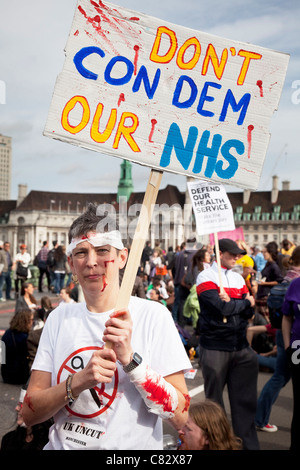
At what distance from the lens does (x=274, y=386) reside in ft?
16.9

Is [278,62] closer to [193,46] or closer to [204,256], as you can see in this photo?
[193,46]

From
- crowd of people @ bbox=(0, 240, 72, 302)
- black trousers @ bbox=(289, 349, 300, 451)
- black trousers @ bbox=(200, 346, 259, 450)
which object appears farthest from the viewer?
crowd of people @ bbox=(0, 240, 72, 302)

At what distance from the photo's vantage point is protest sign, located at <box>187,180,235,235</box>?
19.6 ft

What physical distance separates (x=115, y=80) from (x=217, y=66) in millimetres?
449

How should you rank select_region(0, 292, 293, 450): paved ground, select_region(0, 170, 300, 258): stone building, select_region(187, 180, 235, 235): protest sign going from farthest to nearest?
select_region(0, 170, 300, 258): stone building < select_region(187, 180, 235, 235): protest sign < select_region(0, 292, 293, 450): paved ground

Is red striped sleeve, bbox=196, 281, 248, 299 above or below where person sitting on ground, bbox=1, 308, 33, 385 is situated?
above

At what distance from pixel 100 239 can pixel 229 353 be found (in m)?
2.72

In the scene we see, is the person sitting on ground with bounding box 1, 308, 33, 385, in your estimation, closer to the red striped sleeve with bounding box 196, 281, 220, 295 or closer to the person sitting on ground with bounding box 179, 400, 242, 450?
the red striped sleeve with bounding box 196, 281, 220, 295

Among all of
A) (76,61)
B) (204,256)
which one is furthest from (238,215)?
(76,61)

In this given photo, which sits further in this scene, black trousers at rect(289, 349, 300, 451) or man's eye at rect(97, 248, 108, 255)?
black trousers at rect(289, 349, 300, 451)

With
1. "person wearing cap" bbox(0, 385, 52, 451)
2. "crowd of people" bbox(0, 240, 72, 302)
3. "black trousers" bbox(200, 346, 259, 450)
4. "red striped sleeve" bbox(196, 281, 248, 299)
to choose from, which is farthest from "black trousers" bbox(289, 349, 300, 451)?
"crowd of people" bbox(0, 240, 72, 302)

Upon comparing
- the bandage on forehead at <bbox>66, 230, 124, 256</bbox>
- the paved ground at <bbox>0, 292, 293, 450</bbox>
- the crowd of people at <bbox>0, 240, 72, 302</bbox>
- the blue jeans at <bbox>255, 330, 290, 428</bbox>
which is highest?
the bandage on forehead at <bbox>66, 230, 124, 256</bbox>

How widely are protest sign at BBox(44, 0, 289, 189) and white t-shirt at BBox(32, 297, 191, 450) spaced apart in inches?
26.5

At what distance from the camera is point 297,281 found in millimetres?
4148
